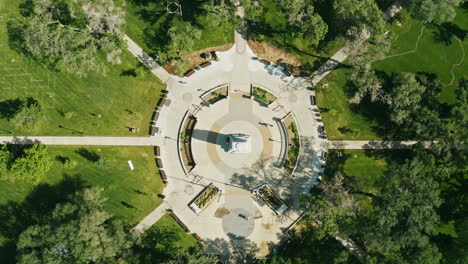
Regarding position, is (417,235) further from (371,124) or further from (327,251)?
(371,124)

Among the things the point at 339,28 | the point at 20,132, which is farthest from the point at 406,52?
the point at 20,132

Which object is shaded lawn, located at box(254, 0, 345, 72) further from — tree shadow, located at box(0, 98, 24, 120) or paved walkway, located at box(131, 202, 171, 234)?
tree shadow, located at box(0, 98, 24, 120)

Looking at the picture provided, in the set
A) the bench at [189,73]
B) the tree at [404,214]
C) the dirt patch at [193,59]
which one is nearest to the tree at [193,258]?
the tree at [404,214]

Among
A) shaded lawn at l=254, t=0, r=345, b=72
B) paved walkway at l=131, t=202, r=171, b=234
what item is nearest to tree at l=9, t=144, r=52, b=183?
paved walkway at l=131, t=202, r=171, b=234

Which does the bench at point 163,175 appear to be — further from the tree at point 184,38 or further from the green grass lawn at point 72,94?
the tree at point 184,38

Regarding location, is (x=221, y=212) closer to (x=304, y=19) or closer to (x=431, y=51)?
(x=304, y=19)

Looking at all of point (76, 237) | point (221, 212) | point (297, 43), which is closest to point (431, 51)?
point (297, 43)
